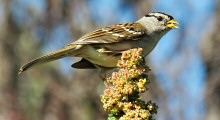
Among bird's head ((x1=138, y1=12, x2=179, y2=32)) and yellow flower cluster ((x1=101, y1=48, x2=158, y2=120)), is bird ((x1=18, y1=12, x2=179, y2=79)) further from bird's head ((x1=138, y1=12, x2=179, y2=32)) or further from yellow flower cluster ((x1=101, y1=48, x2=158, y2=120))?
yellow flower cluster ((x1=101, y1=48, x2=158, y2=120))

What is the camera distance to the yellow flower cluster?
429cm

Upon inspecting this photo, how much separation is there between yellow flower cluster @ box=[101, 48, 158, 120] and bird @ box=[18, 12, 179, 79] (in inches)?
57.8

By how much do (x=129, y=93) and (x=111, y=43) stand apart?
7.10 feet

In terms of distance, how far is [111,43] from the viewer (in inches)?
258

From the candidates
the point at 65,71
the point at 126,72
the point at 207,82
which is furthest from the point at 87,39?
the point at 207,82

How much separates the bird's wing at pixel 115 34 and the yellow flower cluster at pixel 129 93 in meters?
1.79

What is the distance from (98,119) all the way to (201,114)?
7.90ft

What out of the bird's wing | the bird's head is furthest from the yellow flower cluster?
the bird's head

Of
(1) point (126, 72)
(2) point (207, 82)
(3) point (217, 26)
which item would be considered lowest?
(1) point (126, 72)

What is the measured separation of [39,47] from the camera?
13.4 meters

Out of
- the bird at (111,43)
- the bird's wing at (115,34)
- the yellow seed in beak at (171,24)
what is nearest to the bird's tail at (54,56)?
the bird at (111,43)

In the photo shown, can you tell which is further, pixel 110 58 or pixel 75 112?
pixel 75 112

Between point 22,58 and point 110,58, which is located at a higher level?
point 22,58

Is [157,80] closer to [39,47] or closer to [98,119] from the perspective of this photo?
[98,119]
